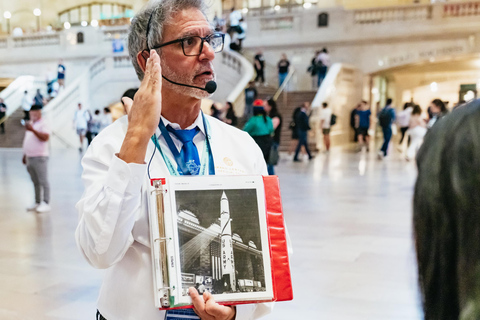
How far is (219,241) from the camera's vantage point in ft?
4.93

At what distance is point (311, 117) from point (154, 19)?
16.3 metres

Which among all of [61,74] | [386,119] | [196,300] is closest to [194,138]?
[196,300]

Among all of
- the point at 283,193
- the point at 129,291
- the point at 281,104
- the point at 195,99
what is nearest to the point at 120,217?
the point at 129,291

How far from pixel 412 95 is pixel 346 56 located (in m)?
9.12

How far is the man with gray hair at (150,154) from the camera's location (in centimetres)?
149

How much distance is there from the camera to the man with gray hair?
1487mm

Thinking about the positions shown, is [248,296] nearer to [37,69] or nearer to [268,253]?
[268,253]

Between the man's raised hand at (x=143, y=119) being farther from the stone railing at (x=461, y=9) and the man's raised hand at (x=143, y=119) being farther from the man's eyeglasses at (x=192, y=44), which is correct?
the stone railing at (x=461, y=9)

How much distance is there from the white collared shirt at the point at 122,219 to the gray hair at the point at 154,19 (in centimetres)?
27

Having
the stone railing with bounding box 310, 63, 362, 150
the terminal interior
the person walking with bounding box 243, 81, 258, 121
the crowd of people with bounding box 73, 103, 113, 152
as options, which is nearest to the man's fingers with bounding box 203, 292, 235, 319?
the terminal interior

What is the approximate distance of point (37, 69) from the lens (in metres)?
27.5

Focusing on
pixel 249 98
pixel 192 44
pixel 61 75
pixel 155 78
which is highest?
pixel 61 75

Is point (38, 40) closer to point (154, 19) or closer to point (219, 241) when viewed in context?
point (154, 19)

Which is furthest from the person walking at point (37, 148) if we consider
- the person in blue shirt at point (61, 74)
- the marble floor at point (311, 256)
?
the person in blue shirt at point (61, 74)
